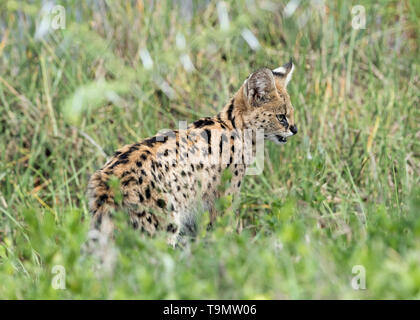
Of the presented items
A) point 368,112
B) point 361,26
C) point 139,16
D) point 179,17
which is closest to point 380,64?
point 361,26

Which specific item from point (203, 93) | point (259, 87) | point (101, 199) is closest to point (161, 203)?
point (101, 199)

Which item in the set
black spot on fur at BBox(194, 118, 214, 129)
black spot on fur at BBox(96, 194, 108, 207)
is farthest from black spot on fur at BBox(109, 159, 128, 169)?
black spot on fur at BBox(194, 118, 214, 129)

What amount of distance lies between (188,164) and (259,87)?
3.21 feet

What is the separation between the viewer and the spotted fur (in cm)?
375

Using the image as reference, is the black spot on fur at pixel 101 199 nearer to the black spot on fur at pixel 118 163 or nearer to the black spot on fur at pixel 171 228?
the black spot on fur at pixel 118 163

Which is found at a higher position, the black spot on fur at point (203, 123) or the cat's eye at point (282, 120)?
the cat's eye at point (282, 120)

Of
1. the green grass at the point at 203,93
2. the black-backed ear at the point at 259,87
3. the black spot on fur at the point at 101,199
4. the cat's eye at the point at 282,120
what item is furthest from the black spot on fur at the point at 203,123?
the black spot on fur at the point at 101,199

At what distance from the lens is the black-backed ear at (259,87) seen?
4906 mm

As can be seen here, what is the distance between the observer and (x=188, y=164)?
14.6 feet

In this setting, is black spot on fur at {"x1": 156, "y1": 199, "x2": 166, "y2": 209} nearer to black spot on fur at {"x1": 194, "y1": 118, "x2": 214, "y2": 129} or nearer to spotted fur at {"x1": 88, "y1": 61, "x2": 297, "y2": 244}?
spotted fur at {"x1": 88, "y1": 61, "x2": 297, "y2": 244}

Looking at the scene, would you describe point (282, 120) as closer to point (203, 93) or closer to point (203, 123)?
point (203, 123)

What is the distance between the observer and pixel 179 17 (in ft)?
22.9

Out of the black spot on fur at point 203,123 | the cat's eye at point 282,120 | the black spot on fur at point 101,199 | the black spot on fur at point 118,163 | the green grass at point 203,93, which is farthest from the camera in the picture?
the green grass at point 203,93

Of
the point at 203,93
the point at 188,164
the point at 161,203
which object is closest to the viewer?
the point at 161,203
